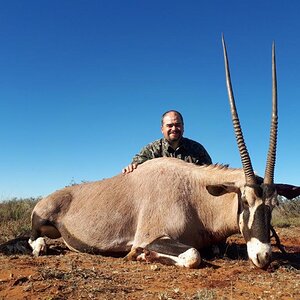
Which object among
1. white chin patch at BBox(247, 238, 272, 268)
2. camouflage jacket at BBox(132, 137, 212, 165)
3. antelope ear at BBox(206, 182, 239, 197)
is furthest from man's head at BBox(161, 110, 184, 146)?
white chin patch at BBox(247, 238, 272, 268)

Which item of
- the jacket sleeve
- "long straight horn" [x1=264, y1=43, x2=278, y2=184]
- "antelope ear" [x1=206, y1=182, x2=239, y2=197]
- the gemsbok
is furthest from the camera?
the jacket sleeve

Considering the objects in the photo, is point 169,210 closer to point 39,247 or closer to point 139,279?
point 139,279

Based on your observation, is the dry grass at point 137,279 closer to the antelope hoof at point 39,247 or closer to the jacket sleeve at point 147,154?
the antelope hoof at point 39,247

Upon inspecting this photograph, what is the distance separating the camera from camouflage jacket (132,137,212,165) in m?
7.29

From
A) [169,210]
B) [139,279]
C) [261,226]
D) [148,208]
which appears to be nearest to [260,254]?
[261,226]

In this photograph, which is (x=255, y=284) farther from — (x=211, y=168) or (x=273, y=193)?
(x=211, y=168)

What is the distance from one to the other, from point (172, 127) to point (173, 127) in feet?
0.06

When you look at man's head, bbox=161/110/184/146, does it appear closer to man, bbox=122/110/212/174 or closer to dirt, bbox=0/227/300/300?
man, bbox=122/110/212/174

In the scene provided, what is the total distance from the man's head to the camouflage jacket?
0.42ft

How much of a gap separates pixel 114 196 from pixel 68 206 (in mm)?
841

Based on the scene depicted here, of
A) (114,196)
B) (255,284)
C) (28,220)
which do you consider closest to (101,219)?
(114,196)

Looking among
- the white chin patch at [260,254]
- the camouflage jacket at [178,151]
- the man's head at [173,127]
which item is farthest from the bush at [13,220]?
the white chin patch at [260,254]

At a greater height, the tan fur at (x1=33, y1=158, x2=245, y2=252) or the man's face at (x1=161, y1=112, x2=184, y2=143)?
the man's face at (x1=161, y1=112, x2=184, y2=143)

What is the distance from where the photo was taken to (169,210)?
5.57 m
